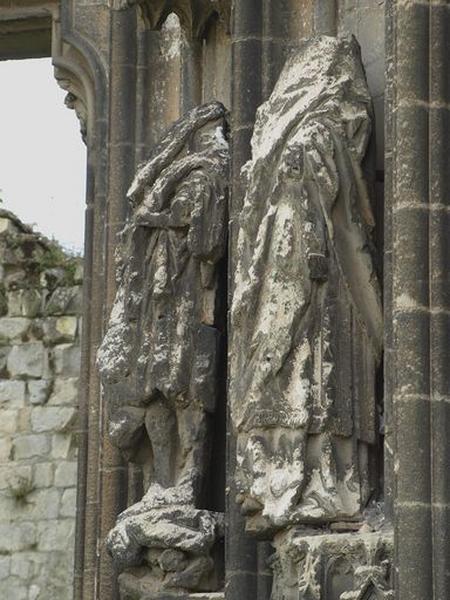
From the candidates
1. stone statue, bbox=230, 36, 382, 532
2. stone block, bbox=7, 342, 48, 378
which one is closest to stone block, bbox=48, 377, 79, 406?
stone block, bbox=7, 342, 48, 378

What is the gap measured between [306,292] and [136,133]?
2.76 metres

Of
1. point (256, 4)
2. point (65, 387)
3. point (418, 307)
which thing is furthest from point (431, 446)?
point (65, 387)

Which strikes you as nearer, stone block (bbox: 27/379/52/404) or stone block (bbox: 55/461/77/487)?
stone block (bbox: 55/461/77/487)

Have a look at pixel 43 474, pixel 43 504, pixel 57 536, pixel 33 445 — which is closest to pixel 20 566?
pixel 57 536

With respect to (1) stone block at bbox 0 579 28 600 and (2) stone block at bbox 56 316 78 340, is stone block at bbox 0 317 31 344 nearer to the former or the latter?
(2) stone block at bbox 56 316 78 340

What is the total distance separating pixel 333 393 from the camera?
15.1m

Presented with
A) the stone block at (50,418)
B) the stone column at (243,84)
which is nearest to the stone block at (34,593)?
the stone block at (50,418)

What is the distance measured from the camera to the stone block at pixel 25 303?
870 inches

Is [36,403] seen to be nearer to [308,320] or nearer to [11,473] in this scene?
[11,473]

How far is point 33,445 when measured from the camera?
72.0ft

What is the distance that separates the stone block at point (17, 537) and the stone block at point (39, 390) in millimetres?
773

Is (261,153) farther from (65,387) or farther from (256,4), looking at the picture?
(65,387)

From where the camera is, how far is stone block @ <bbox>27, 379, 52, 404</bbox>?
72.2 ft

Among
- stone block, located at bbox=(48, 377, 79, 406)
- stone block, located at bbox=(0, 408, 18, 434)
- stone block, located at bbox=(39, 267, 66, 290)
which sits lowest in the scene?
stone block, located at bbox=(0, 408, 18, 434)
